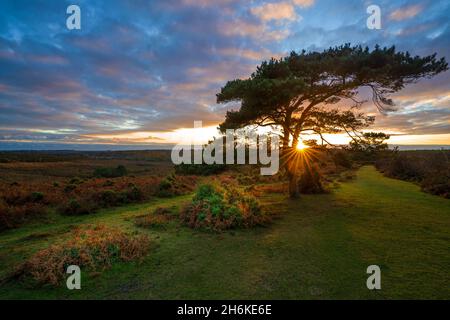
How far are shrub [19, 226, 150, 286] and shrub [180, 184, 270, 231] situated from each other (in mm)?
2557

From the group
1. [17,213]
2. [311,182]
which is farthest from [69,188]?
[311,182]

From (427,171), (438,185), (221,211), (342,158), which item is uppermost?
(342,158)

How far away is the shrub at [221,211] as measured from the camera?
9.03 meters

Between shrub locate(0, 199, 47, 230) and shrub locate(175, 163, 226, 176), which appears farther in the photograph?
shrub locate(175, 163, 226, 176)

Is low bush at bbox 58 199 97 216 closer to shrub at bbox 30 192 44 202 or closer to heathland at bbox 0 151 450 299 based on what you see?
heathland at bbox 0 151 450 299

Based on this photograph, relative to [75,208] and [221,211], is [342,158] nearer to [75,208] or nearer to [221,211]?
[221,211]

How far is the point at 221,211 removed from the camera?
9.43 m

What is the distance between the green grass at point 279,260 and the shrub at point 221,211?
21.1 inches

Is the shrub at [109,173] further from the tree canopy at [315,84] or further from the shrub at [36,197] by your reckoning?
the tree canopy at [315,84]

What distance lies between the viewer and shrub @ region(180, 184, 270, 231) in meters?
9.03

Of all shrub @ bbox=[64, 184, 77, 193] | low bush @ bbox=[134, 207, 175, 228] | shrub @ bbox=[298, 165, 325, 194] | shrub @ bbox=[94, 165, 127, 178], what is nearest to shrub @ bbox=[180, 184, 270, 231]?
low bush @ bbox=[134, 207, 175, 228]

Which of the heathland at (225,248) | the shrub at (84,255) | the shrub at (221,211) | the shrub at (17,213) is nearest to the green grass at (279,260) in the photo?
the heathland at (225,248)

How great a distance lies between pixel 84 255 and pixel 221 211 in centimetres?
497
